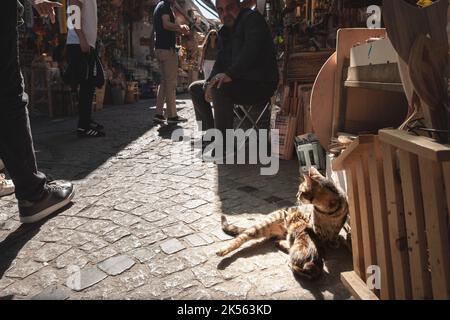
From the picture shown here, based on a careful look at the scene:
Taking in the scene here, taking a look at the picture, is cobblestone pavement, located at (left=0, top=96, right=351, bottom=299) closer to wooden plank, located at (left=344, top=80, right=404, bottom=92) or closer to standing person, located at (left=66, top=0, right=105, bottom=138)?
wooden plank, located at (left=344, top=80, right=404, bottom=92)

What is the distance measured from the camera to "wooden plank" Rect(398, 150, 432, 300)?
133 cm

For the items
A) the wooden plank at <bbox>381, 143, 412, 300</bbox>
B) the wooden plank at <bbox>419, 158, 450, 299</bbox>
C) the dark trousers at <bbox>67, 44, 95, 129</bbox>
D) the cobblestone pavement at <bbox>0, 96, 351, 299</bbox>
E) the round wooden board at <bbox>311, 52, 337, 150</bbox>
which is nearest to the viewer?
the wooden plank at <bbox>419, 158, 450, 299</bbox>

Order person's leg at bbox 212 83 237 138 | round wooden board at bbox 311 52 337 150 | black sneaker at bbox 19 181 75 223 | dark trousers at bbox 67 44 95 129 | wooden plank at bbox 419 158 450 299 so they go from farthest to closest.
A: 1. dark trousers at bbox 67 44 95 129
2. person's leg at bbox 212 83 237 138
3. round wooden board at bbox 311 52 337 150
4. black sneaker at bbox 19 181 75 223
5. wooden plank at bbox 419 158 450 299

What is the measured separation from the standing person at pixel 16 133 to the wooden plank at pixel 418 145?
85.6 inches

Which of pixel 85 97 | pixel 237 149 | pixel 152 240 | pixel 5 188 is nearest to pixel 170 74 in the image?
pixel 85 97

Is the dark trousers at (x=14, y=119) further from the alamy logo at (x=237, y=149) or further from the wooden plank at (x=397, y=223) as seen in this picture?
the wooden plank at (x=397, y=223)

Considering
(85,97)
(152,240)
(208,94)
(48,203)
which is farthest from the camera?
(85,97)

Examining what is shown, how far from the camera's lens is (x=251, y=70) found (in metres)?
4.11

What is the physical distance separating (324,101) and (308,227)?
3.89 ft

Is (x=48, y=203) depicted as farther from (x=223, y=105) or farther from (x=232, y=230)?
(x=223, y=105)

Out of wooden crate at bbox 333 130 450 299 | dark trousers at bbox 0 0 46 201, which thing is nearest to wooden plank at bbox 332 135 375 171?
wooden crate at bbox 333 130 450 299

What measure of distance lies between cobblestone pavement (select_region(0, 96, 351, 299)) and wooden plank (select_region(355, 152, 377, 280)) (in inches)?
10.7

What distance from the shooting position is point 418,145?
1223 millimetres

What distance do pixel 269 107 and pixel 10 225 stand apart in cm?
307
